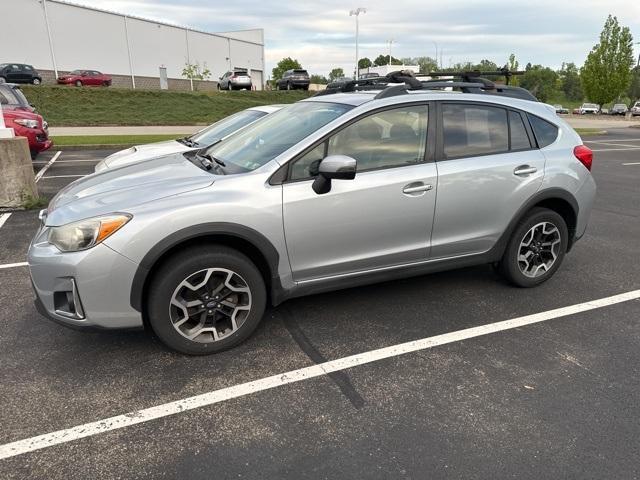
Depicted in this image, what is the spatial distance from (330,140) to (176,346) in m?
1.71

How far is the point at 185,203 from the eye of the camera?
2967 millimetres

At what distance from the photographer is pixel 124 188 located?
3.25 m

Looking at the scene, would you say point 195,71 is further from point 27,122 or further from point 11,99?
point 27,122

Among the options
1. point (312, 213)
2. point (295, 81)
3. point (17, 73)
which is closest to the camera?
point (312, 213)

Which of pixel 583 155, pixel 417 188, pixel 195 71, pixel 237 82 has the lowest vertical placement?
pixel 417 188

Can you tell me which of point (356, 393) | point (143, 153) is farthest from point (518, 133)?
point (143, 153)

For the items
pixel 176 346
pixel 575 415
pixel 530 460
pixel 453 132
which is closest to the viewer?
pixel 530 460

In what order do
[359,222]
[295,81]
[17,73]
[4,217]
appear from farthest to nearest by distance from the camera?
[295,81], [17,73], [4,217], [359,222]

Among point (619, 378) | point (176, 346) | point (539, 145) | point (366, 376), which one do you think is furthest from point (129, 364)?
point (539, 145)

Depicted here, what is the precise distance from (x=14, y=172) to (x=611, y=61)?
47218 mm

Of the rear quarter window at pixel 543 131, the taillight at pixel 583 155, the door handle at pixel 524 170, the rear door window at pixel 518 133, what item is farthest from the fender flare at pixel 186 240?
the taillight at pixel 583 155

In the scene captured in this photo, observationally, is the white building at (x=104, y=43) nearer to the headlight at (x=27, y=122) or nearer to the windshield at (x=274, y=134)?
the headlight at (x=27, y=122)

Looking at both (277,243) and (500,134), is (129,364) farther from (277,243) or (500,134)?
(500,134)

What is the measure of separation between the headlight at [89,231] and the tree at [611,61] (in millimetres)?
47890
